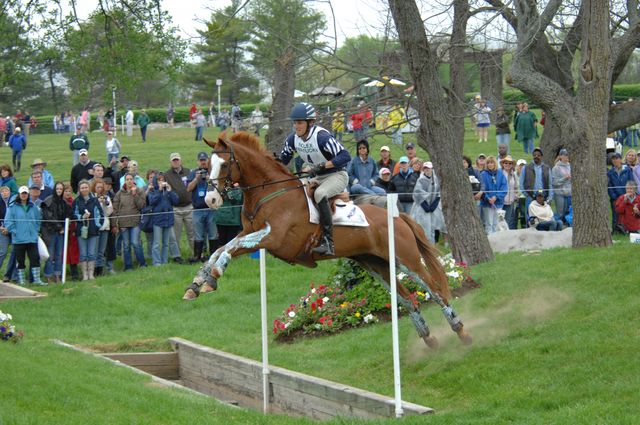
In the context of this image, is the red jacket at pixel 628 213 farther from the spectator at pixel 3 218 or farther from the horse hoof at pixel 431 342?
the spectator at pixel 3 218

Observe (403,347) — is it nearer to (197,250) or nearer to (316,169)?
(316,169)

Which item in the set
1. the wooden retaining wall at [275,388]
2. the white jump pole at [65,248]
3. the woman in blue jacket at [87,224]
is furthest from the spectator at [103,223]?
the wooden retaining wall at [275,388]

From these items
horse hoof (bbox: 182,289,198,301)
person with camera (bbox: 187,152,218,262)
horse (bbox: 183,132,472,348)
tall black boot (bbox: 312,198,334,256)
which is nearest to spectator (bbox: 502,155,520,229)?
person with camera (bbox: 187,152,218,262)

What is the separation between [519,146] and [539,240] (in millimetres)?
19208

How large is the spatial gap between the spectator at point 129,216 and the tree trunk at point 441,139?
703 cm

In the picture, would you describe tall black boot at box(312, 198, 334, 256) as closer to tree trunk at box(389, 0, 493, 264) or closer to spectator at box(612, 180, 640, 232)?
tree trunk at box(389, 0, 493, 264)

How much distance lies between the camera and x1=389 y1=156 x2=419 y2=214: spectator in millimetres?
20891

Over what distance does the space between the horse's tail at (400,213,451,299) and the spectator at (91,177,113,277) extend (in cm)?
937

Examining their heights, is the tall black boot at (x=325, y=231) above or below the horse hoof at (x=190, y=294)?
above

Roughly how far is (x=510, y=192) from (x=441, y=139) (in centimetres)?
568

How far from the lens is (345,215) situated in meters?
12.2

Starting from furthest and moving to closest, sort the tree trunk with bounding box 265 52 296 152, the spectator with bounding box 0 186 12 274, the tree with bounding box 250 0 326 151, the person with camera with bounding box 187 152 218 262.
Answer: the person with camera with bounding box 187 152 218 262, the spectator with bounding box 0 186 12 274, the tree trunk with bounding box 265 52 296 152, the tree with bounding box 250 0 326 151

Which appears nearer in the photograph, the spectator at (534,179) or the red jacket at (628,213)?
the red jacket at (628,213)

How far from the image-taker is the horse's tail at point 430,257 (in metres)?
13.4
